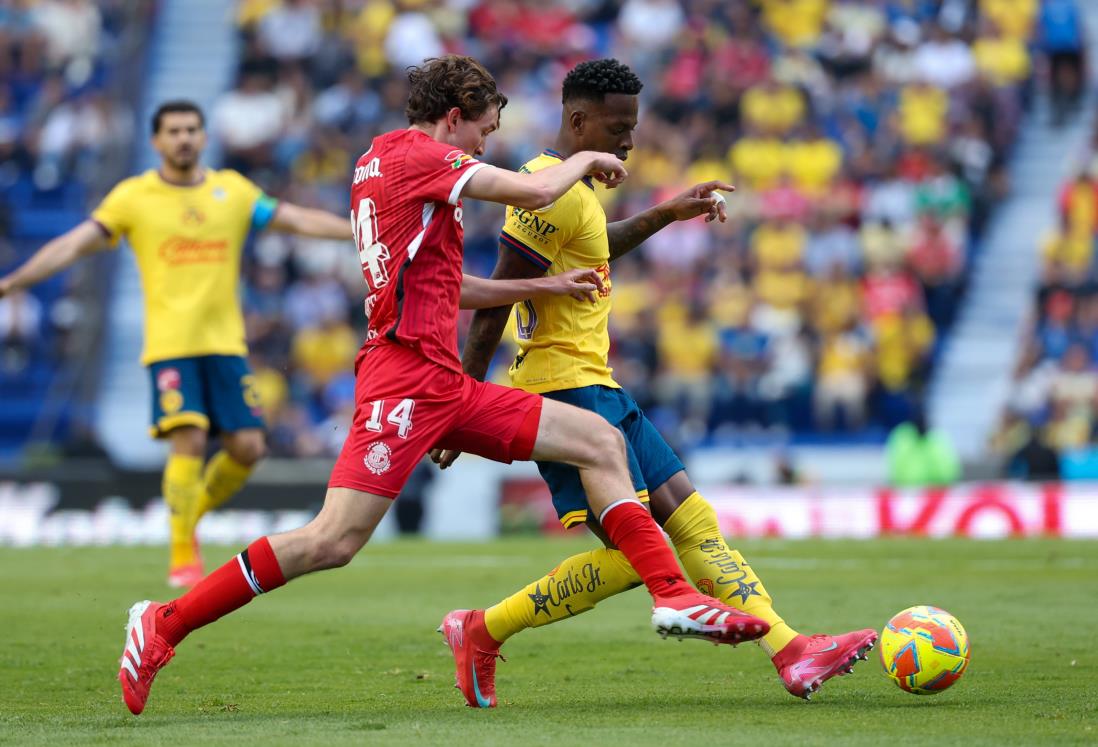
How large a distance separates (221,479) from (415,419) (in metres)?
5.73

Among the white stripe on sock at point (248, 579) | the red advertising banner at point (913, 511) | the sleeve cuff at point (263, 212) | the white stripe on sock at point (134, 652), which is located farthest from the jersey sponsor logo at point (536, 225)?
the red advertising banner at point (913, 511)

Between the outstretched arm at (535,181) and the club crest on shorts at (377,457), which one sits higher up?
the outstretched arm at (535,181)

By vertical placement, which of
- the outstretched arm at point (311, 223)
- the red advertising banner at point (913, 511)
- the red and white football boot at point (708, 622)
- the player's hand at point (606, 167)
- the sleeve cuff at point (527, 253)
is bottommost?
the red advertising banner at point (913, 511)

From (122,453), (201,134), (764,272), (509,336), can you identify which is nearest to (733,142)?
(764,272)

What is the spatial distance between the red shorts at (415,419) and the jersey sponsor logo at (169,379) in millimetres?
5063

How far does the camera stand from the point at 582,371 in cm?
723

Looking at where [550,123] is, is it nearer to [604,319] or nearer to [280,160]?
[280,160]

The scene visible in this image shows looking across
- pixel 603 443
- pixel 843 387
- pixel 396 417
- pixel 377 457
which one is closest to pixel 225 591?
pixel 377 457

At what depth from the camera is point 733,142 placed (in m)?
25.1

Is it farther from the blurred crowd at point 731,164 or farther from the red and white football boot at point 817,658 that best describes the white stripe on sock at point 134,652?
the blurred crowd at point 731,164

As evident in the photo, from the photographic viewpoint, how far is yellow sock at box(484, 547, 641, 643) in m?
7.18

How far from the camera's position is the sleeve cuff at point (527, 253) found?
7.19 meters

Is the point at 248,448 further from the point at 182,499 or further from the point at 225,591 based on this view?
the point at 225,591

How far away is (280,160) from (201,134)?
14688 mm
